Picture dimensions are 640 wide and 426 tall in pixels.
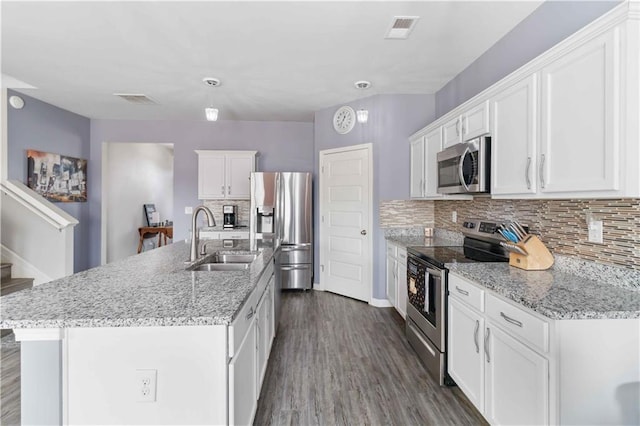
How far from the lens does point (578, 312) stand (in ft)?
3.95

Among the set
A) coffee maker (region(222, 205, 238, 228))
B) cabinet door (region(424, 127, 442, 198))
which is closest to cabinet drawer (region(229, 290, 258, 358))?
Result: cabinet door (region(424, 127, 442, 198))

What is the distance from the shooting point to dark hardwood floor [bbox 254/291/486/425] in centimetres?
186

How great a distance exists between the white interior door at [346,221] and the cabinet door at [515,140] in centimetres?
196

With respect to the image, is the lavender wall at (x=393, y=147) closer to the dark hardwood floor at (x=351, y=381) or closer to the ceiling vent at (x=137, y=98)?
the dark hardwood floor at (x=351, y=381)

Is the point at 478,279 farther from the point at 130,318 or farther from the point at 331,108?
the point at 331,108

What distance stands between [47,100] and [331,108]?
13.3 ft

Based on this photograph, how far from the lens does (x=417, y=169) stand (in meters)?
3.53

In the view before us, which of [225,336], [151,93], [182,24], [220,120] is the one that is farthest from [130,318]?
[220,120]

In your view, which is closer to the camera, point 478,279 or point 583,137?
point 583,137

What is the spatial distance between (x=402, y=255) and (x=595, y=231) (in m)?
1.68

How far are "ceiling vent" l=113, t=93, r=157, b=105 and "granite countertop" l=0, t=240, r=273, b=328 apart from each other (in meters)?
3.11

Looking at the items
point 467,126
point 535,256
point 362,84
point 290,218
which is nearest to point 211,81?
point 362,84

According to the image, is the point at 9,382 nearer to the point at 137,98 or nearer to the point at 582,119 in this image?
the point at 137,98

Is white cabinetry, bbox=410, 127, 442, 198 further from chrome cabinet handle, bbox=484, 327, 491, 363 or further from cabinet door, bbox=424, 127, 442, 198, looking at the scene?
chrome cabinet handle, bbox=484, 327, 491, 363
